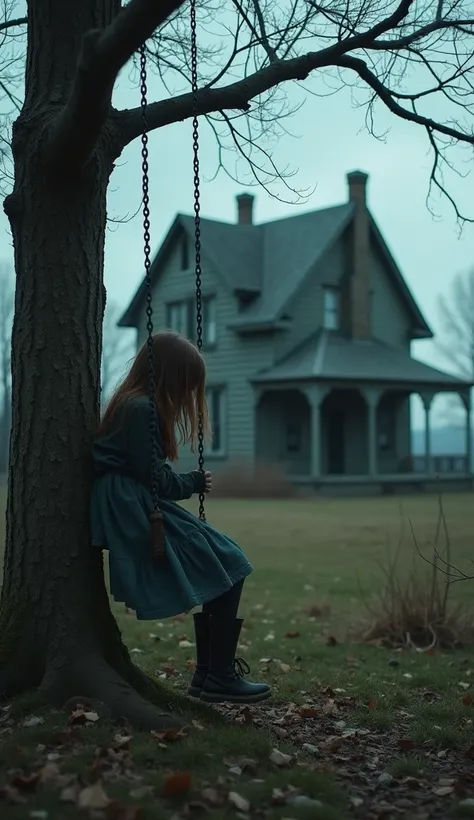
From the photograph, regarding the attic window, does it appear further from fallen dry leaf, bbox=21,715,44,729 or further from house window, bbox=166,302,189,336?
fallen dry leaf, bbox=21,715,44,729

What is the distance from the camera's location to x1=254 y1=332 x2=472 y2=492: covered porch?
30953mm

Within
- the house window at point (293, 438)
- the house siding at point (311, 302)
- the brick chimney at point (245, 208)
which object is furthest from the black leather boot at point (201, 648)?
the brick chimney at point (245, 208)

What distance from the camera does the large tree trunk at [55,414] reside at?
4953 mm

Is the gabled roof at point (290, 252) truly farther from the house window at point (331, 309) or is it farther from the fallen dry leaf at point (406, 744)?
the fallen dry leaf at point (406, 744)

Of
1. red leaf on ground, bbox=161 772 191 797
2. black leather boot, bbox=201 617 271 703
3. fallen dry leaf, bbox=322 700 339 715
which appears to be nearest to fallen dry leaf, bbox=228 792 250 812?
red leaf on ground, bbox=161 772 191 797

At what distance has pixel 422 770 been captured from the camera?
15.2 feet

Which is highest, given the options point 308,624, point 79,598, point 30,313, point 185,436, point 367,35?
point 367,35

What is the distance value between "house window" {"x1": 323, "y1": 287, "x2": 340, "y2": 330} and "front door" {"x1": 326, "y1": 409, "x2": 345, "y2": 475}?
9.49ft

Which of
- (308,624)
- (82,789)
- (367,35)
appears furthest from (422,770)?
(308,624)

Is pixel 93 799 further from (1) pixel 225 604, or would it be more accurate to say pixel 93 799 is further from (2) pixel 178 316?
(2) pixel 178 316

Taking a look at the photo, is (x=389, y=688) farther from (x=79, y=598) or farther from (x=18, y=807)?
(x=18, y=807)

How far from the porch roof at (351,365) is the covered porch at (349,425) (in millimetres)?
54

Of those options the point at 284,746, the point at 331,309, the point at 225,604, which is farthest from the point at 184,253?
the point at 284,746

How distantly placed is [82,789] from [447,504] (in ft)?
77.0
